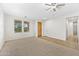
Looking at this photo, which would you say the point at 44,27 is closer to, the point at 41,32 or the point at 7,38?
the point at 41,32

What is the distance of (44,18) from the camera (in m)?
2.55

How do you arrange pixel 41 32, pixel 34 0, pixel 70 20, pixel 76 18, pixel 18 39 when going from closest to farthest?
1. pixel 34 0
2. pixel 76 18
3. pixel 70 20
4. pixel 41 32
5. pixel 18 39

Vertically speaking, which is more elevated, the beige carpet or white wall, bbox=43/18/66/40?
white wall, bbox=43/18/66/40

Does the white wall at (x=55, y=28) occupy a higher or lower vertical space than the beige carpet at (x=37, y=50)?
higher

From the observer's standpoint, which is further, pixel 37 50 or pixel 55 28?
pixel 55 28

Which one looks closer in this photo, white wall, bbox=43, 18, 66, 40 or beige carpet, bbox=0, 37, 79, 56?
beige carpet, bbox=0, 37, 79, 56

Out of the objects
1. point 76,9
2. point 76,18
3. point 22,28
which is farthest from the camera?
point 22,28

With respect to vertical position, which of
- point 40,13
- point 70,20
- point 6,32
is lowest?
point 6,32

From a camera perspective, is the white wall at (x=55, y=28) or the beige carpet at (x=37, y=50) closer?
the beige carpet at (x=37, y=50)

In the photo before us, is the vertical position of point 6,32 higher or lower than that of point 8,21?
lower

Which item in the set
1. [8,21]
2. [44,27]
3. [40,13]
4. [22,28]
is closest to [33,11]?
[40,13]

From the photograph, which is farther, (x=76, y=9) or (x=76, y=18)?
(x=76, y=18)

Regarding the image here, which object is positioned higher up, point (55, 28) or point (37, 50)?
point (55, 28)

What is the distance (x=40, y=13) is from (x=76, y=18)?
4.40 ft
